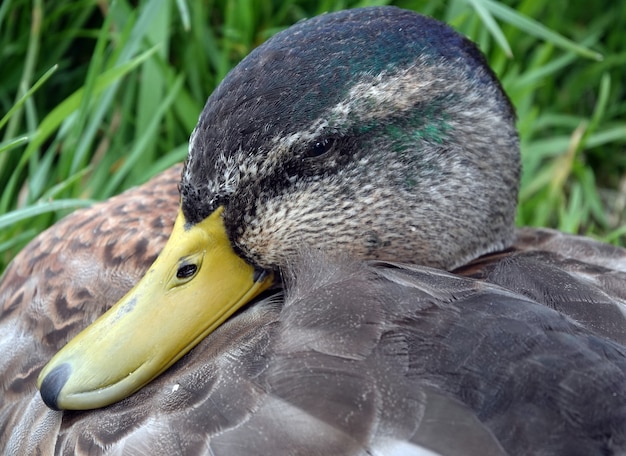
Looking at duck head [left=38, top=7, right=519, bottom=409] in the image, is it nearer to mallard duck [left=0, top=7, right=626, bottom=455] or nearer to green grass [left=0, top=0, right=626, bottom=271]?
mallard duck [left=0, top=7, right=626, bottom=455]

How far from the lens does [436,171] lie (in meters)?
1.92

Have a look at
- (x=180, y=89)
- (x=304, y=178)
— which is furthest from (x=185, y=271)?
(x=180, y=89)

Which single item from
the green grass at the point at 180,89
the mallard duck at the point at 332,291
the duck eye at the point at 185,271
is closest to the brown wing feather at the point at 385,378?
the mallard duck at the point at 332,291

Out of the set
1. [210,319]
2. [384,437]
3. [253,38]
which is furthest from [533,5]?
[384,437]

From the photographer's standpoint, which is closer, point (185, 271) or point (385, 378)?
point (385, 378)

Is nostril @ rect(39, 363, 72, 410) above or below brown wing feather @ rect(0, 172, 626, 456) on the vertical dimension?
above

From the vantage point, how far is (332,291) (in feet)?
5.16

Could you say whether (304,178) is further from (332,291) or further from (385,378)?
(385,378)

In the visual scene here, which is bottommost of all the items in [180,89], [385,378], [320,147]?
[180,89]

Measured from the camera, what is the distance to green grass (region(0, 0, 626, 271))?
8.50 feet

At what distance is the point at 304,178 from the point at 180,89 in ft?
3.82

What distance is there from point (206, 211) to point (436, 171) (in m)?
0.46

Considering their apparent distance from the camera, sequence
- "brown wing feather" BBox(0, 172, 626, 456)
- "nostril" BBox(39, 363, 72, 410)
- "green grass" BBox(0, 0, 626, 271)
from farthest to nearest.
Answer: "green grass" BBox(0, 0, 626, 271) → "nostril" BBox(39, 363, 72, 410) → "brown wing feather" BBox(0, 172, 626, 456)

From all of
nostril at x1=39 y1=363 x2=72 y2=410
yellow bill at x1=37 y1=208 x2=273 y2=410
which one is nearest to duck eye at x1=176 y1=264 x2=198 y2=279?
yellow bill at x1=37 y1=208 x2=273 y2=410
